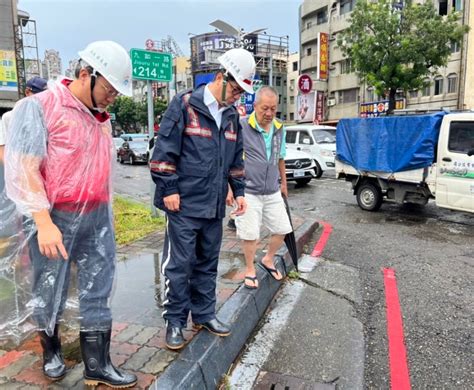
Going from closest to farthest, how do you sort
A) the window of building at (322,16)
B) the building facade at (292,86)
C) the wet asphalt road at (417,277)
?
the wet asphalt road at (417,277) → the window of building at (322,16) → the building facade at (292,86)

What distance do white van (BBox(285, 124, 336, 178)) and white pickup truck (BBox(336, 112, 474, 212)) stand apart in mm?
4085

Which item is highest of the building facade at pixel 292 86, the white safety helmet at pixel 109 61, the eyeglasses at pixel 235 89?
the building facade at pixel 292 86

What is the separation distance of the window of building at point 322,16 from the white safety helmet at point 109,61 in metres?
40.0

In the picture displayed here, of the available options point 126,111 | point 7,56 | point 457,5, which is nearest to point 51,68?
point 7,56

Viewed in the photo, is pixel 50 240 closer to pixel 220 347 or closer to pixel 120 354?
pixel 120 354

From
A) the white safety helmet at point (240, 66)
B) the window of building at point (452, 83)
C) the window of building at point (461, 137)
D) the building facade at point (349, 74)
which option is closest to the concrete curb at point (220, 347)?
A: the white safety helmet at point (240, 66)

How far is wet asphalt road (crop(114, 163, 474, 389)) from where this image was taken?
301 cm

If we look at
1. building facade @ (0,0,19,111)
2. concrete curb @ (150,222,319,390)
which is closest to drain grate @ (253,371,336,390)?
concrete curb @ (150,222,319,390)

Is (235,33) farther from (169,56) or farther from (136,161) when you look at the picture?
(136,161)

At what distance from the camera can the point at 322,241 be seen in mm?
6469

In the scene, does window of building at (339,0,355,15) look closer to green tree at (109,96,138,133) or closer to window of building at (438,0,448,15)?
window of building at (438,0,448,15)

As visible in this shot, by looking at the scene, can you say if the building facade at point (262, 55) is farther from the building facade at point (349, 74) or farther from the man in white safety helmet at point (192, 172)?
the man in white safety helmet at point (192, 172)

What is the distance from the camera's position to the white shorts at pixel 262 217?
379 centimetres

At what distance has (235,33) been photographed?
1377cm
